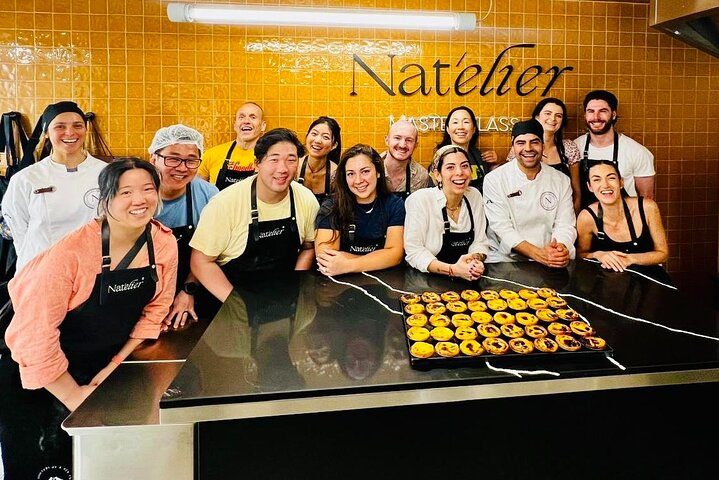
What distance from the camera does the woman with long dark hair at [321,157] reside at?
326cm

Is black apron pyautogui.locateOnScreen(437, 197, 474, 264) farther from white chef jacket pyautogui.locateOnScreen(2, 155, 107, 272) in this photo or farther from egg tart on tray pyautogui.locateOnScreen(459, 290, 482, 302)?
white chef jacket pyautogui.locateOnScreen(2, 155, 107, 272)

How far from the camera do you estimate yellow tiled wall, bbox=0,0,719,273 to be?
366 cm

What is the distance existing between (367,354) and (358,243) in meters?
1.16

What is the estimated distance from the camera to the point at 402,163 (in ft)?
10.8

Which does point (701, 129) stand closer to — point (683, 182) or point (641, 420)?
point (683, 182)

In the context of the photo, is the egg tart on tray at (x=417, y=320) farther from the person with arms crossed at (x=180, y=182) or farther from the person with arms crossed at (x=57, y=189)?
the person with arms crossed at (x=57, y=189)

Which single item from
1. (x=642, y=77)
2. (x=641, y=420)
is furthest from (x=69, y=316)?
(x=642, y=77)

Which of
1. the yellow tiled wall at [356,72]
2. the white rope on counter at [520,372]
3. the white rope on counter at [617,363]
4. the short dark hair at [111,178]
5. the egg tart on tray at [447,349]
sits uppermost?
the yellow tiled wall at [356,72]

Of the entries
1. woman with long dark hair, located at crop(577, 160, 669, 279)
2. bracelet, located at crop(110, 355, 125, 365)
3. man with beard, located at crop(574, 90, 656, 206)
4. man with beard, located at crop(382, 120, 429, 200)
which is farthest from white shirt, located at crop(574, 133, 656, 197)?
Answer: bracelet, located at crop(110, 355, 125, 365)

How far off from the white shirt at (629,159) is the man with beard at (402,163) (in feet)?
4.25

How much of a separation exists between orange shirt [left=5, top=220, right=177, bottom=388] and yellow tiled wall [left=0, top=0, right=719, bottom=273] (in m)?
2.30

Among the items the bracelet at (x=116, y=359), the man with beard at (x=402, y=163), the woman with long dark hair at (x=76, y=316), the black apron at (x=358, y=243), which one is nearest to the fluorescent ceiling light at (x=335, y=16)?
the man with beard at (x=402, y=163)

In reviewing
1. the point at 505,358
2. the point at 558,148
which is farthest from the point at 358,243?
the point at 558,148

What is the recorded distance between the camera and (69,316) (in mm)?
1727
